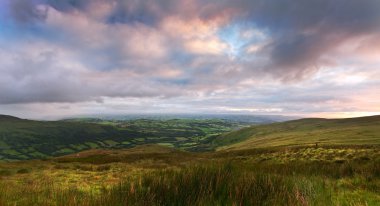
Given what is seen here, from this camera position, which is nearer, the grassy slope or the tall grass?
the tall grass

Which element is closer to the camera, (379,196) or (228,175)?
(228,175)

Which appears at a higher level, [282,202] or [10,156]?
[282,202]

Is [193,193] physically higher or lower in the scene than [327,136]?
higher

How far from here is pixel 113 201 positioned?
425cm

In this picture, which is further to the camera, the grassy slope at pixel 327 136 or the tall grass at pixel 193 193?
the grassy slope at pixel 327 136

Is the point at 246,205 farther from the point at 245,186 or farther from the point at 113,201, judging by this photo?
the point at 113,201

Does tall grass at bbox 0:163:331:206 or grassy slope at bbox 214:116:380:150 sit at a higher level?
tall grass at bbox 0:163:331:206

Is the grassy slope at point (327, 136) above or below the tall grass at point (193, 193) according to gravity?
below

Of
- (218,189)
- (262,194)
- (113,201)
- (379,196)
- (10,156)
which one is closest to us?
(113,201)

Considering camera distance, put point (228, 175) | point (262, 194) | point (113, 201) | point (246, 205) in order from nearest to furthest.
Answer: point (113, 201) < point (246, 205) < point (262, 194) < point (228, 175)

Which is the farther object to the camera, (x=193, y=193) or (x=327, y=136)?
(x=327, y=136)

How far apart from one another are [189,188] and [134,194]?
1.27 metres

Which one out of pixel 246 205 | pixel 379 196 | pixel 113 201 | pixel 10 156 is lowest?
pixel 10 156

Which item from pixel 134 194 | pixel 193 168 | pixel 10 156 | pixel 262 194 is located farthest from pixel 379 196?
pixel 10 156
